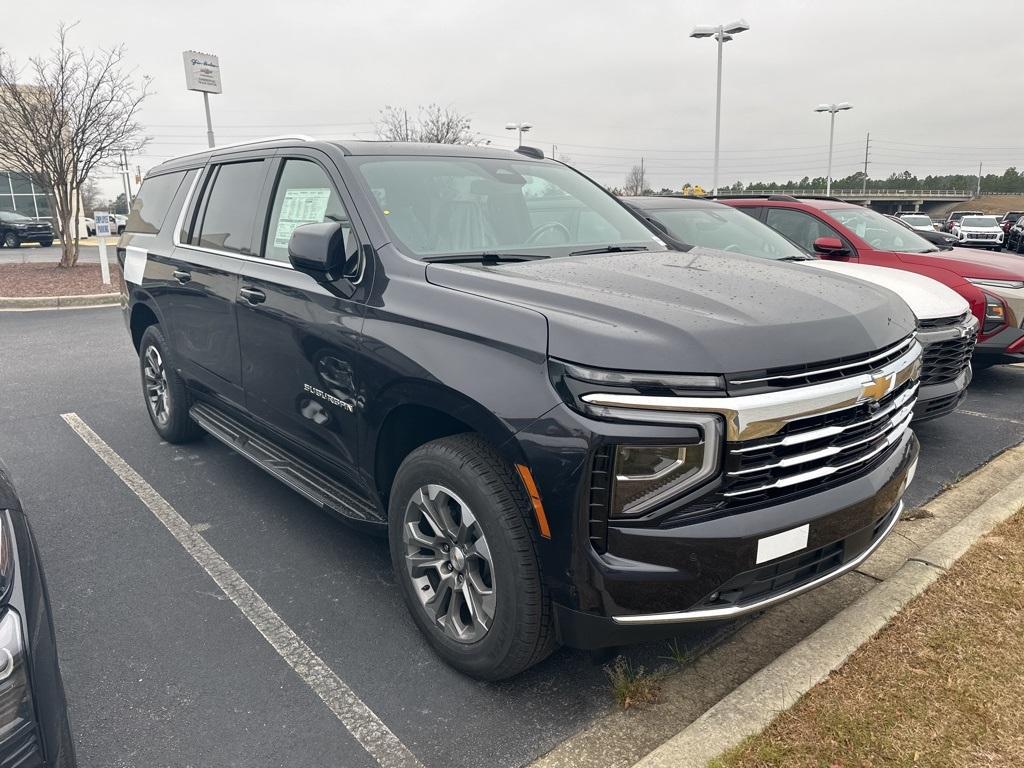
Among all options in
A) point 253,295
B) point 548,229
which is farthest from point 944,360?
point 253,295

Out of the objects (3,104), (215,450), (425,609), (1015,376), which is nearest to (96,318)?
(215,450)

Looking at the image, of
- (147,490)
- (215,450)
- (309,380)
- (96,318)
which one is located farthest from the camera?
(96,318)

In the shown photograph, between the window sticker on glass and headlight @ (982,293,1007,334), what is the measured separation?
559 centimetres

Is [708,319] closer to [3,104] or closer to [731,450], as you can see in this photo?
[731,450]

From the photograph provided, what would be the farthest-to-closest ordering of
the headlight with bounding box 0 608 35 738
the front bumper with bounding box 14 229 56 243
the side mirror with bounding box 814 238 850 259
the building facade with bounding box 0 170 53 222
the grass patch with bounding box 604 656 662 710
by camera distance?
the building facade with bounding box 0 170 53 222
the front bumper with bounding box 14 229 56 243
the side mirror with bounding box 814 238 850 259
the grass patch with bounding box 604 656 662 710
the headlight with bounding box 0 608 35 738

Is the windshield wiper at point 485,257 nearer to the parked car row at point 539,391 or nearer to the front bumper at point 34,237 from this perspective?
the parked car row at point 539,391

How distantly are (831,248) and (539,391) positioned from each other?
5.48 meters

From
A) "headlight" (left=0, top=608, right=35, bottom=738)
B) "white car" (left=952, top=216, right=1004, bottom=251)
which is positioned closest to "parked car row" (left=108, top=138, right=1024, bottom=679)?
"headlight" (left=0, top=608, right=35, bottom=738)

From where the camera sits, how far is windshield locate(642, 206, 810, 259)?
20.5 ft

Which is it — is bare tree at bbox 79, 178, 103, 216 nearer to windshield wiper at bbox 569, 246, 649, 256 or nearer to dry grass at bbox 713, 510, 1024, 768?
windshield wiper at bbox 569, 246, 649, 256

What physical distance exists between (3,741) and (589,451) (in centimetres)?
151

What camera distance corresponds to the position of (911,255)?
6.75 metres

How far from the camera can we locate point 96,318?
11.2 meters

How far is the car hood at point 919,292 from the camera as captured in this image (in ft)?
16.0
